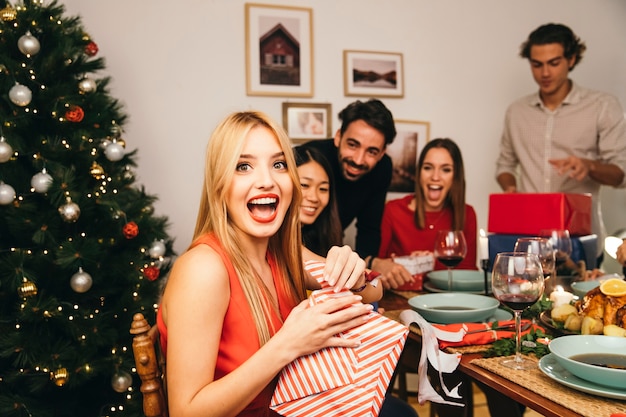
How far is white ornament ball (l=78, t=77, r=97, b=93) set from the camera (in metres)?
2.33

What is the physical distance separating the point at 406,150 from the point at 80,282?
7.98 ft

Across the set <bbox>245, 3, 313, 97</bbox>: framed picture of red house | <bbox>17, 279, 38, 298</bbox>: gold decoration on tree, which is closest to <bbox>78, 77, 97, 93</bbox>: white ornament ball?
<bbox>17, 279, 38, 298</bbox>: gold decoration on tree

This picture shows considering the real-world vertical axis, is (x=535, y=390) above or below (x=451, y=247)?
below

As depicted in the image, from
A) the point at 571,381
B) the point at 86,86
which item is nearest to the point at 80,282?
the point at 86,86

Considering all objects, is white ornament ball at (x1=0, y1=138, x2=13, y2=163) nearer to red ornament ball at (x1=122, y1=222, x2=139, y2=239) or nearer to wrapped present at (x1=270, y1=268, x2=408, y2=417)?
red ornament ball at (x1=122, y1=222, x2=139, y2=239)

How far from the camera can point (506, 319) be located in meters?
1.56

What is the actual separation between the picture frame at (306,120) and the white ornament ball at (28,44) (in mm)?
1640

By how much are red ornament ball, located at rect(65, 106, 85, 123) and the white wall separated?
37.7 inches

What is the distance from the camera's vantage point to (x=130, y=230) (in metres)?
2.32

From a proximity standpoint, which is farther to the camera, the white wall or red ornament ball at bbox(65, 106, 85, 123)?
the white wall

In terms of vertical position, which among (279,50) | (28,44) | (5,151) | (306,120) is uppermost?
(279,50)

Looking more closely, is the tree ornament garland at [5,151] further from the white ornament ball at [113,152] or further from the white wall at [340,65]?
the white wall at [340,65]

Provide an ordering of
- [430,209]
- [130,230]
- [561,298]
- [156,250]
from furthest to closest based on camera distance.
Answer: [430,209], [156,250], [130,230], [561,298]

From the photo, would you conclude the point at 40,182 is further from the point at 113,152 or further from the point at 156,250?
the point at 156,250
